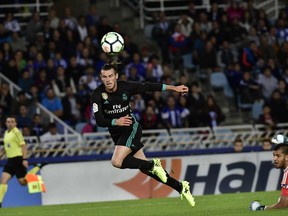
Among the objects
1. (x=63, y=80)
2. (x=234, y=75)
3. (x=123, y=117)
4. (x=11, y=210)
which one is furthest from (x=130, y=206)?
(x=234, y=75)

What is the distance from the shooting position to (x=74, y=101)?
25.6 meters

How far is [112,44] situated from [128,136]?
5.85ft

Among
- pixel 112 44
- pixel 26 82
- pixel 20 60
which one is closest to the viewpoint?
pixel 112 44

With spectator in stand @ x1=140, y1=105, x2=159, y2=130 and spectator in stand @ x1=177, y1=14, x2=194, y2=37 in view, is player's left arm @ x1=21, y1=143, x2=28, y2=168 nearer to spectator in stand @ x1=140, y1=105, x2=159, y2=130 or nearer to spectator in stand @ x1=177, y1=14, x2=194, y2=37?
spectator in stand @ x1=140, y1=105, x2=159, y2=130

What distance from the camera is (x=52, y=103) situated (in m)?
25.5

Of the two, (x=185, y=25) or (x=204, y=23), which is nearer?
(x=185, y=25)

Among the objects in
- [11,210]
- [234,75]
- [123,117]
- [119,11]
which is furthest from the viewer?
[119,11]

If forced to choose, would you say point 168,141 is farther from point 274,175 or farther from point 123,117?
point 123,117

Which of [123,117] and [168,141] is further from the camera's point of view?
[168,141]

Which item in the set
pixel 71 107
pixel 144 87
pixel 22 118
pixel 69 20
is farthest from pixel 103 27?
pixel 144 87

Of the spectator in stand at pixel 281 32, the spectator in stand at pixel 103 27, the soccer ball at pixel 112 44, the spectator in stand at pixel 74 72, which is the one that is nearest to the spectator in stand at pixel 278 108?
the spectator in stand at pixel 281 32

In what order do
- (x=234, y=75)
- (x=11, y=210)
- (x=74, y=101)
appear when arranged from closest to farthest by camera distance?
(x=11, y=210), (x=74, y=101), (x=234, y=75)

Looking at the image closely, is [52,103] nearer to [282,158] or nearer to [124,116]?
[124,116]

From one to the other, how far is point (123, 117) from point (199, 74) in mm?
12786
